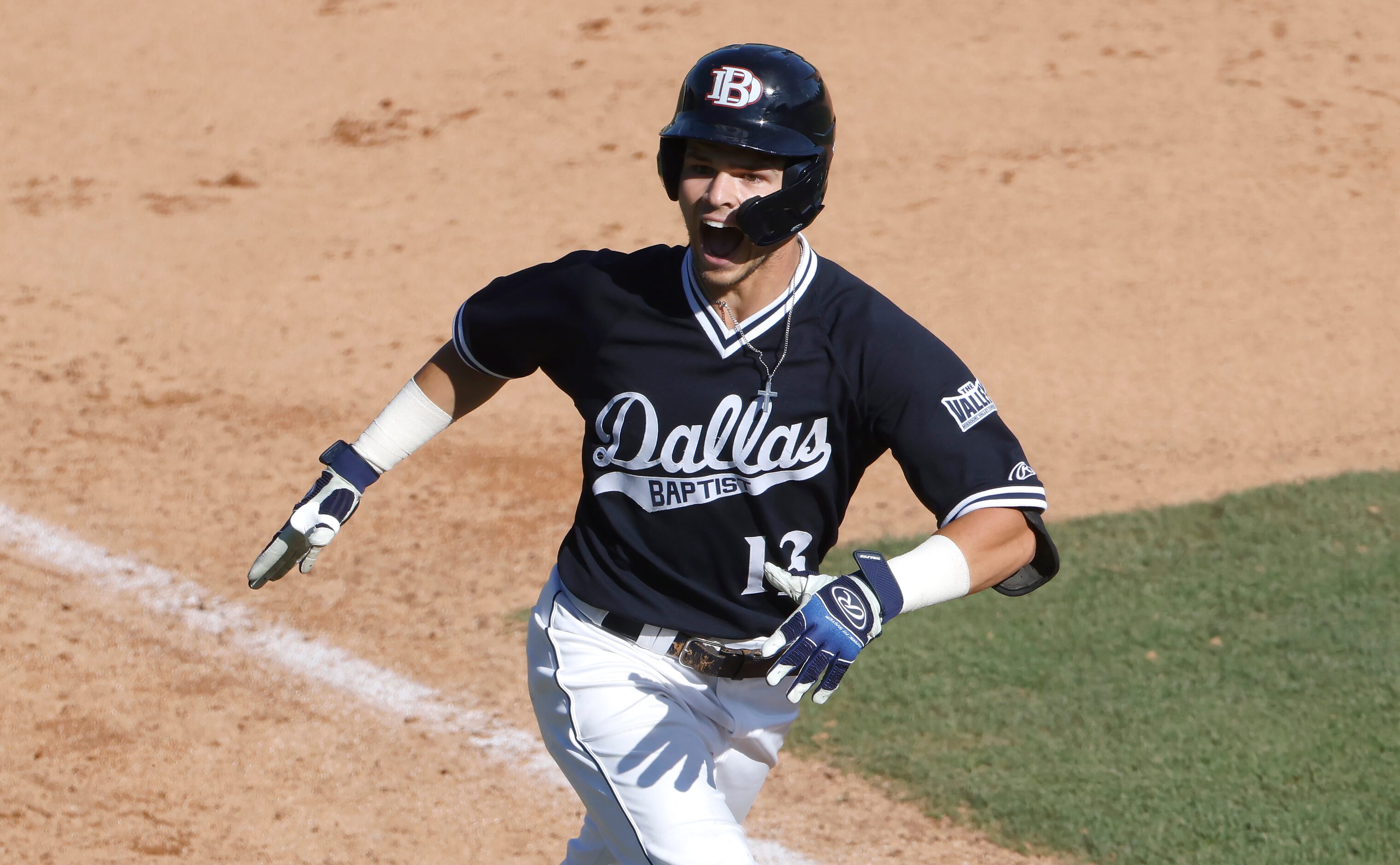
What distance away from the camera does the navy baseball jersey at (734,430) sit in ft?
9.58

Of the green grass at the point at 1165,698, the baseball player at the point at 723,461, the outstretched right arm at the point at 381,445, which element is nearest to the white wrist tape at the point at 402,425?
the outstretched right arm at the point at 381,445

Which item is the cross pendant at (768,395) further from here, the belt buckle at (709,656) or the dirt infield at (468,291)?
the dirt infield at (468,291)

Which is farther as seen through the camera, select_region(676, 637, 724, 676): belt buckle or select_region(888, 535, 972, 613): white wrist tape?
select_region(676, 637, 724, 676): belt buckle

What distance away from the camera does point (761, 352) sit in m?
3.03

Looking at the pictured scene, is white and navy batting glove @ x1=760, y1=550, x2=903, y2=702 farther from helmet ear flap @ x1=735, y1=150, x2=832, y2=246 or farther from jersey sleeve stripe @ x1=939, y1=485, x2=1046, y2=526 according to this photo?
helmet ear flap @ x1=735, y1=150, x2=832, y2=246

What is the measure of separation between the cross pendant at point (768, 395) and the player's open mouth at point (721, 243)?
257 mm

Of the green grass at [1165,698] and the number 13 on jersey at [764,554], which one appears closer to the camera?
the number 13 on jersey at [764,554]

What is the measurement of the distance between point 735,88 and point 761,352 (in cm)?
51

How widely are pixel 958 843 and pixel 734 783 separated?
1.39 m

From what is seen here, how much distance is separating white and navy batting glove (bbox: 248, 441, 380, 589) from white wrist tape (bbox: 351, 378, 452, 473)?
31mm

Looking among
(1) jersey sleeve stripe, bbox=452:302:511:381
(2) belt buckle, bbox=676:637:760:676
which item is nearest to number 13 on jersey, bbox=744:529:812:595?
(2) belt buckle, bbox=676:637:760:676

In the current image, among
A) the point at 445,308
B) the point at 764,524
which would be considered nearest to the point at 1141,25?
the point at 445,308

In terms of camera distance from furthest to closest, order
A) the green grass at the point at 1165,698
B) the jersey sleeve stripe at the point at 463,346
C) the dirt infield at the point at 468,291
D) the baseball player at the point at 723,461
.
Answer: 1. the dirt infield at the point at 468,291
2. the green grass at the point at 1165,698
3. the jersey sleeve stripe at the point at 463,346
4. the baseball player at the point at 723,461

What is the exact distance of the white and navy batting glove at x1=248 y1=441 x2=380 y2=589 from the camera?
11.3ft
